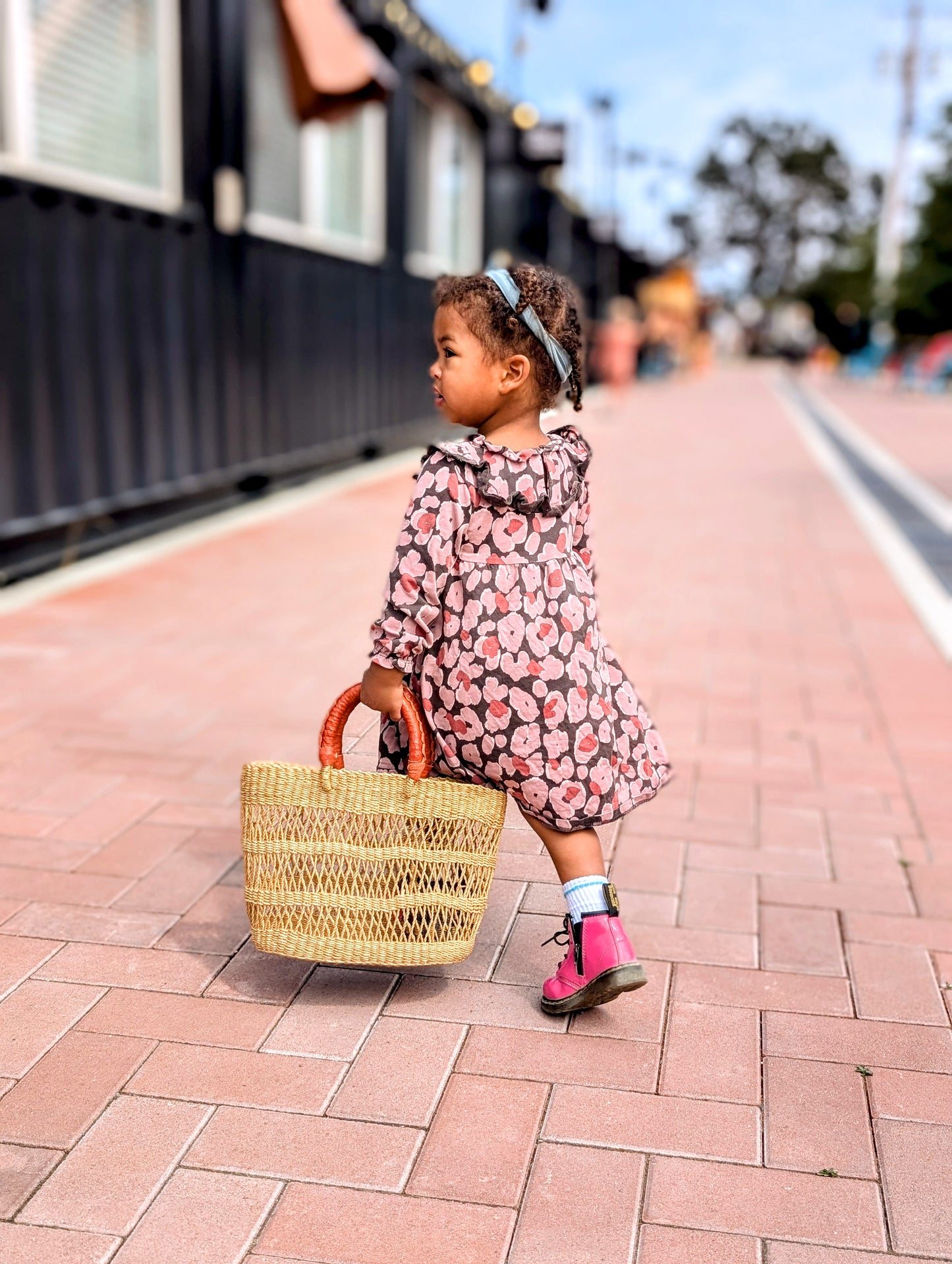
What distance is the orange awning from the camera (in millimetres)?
8039

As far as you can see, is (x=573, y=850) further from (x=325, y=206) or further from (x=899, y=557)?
(x=325, y=206)

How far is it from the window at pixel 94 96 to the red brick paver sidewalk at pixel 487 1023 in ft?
8.65

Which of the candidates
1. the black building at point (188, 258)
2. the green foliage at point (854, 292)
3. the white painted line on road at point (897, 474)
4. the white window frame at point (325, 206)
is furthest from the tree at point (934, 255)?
the white window frame at point (325, 206)

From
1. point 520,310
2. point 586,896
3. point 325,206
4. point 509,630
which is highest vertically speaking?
point 325,206

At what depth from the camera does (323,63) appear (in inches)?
320

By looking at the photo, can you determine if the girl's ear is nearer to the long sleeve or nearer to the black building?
the long sleeve

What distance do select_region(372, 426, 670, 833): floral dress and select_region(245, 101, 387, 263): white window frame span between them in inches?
251

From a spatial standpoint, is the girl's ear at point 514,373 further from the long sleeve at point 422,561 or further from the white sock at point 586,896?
the white sock at point 586,896

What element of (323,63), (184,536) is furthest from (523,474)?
(323,63)

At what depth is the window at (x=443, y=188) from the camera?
1261 centimetres

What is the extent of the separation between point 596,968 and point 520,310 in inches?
45.6

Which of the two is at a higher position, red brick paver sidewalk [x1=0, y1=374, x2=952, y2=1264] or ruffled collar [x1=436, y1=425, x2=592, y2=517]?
ruffled collar [x1=436, y1=425, x2=592, y2=517]

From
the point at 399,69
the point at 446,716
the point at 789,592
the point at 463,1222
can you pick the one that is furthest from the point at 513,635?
the point at 399,69

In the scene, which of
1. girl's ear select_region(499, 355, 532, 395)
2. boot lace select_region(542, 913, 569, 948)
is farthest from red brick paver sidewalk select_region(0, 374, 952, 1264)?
girl's ear select_region(499, 355, 532, 395)
